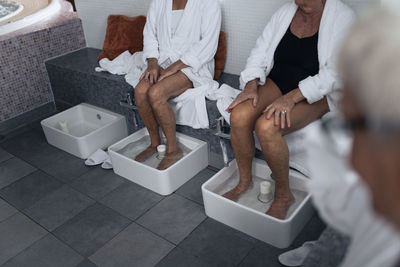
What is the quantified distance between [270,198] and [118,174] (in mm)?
1047

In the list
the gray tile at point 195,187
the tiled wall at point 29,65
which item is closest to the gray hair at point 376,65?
the gray tile at point 195,187

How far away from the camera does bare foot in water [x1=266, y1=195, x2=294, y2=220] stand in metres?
1.90

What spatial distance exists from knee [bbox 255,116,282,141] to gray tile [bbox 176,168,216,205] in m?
0.61

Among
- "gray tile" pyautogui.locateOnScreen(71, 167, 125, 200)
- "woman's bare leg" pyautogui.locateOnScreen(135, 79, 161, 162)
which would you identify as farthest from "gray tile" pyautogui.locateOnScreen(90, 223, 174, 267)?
"woman's bare leg" pyautogui.locateOnScreen(135, 79, 161, 162)

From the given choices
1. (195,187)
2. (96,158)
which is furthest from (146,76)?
(195,187)

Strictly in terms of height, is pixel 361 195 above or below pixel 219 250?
above

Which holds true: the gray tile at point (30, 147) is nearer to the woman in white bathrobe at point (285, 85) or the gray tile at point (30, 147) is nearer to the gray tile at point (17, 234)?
the gray tile at point (17, 234)

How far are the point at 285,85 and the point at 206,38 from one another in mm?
674

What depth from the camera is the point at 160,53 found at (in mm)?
2660

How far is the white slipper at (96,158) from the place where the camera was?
270 centimetres

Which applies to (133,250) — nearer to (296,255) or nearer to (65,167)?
(296,255)

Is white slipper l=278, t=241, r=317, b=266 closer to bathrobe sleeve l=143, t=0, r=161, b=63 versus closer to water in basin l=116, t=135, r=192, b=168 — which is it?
water in basin l=116, t=135, r=192, b=168

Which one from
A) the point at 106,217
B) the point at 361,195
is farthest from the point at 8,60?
the point at 361,195

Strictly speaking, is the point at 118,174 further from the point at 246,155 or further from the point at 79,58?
the point at 79,58
